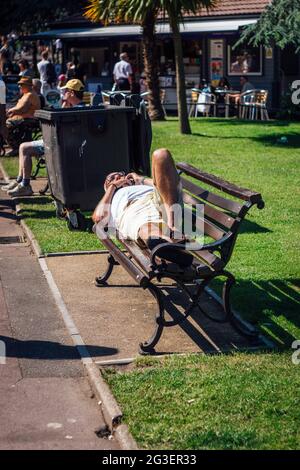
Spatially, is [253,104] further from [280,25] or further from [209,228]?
[209,228]

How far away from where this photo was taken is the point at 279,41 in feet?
68.8

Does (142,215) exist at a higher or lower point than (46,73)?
higher

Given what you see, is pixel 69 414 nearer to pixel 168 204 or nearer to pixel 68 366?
pixel 68 366

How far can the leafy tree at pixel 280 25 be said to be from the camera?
2070 centimetres

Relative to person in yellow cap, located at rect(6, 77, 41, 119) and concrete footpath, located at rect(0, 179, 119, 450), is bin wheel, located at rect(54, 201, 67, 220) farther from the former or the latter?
person in yellow cap, located at rect(6, 77, 41, 119)

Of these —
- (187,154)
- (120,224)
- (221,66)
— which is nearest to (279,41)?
(187,154)

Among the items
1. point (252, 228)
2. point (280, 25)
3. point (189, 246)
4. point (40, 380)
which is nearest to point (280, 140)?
point (280, 25)

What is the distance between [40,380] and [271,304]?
2289 millimetres

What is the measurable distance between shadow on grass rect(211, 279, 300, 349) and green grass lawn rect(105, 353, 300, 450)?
1.98 feet

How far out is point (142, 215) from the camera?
7.12 meters

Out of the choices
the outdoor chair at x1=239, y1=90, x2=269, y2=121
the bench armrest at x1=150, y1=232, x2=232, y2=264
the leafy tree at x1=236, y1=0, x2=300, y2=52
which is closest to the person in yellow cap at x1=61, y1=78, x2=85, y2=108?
the bench armrest at x1=150, y1=232, x2=232, y2=264

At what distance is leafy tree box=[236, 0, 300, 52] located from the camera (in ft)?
67.9

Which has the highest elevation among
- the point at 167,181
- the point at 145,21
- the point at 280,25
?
the point at 145,21

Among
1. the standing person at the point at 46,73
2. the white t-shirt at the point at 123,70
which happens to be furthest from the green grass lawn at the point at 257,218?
the standing person at the point at 46,73
